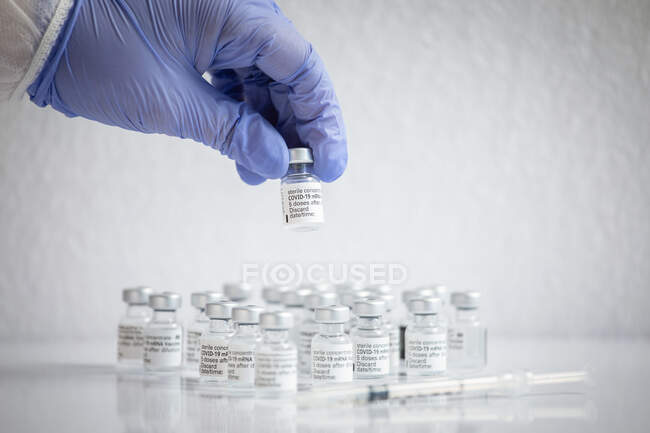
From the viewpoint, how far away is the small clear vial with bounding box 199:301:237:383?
1376 millimetres

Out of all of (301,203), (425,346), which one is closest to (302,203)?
(301,203)

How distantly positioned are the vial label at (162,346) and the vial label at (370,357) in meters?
0.42

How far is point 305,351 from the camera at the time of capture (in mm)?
1540

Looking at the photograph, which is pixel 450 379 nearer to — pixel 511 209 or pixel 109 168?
pixel 511 209

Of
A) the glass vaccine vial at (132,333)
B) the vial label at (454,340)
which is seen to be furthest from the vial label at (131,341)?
the vial label at (454,340)

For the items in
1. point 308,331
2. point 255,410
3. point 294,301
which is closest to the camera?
point 255,410

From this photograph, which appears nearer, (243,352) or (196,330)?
(243,352)

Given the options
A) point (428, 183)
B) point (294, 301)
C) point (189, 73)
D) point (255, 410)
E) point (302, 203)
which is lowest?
point (255, 410)

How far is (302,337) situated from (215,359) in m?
0.25

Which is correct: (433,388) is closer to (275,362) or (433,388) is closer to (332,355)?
(332,355)

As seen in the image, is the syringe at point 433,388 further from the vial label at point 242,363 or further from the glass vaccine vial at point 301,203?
the glass vaccine vial at point 301,203

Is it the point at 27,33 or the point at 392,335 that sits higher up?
the point at 27,33

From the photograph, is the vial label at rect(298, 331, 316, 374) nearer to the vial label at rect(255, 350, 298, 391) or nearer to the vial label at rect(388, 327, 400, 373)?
the vial label at rect(388, 327, 400, 373)

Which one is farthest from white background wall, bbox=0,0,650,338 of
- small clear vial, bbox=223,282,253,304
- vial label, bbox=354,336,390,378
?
vial label, bbox=354,336,390,378
